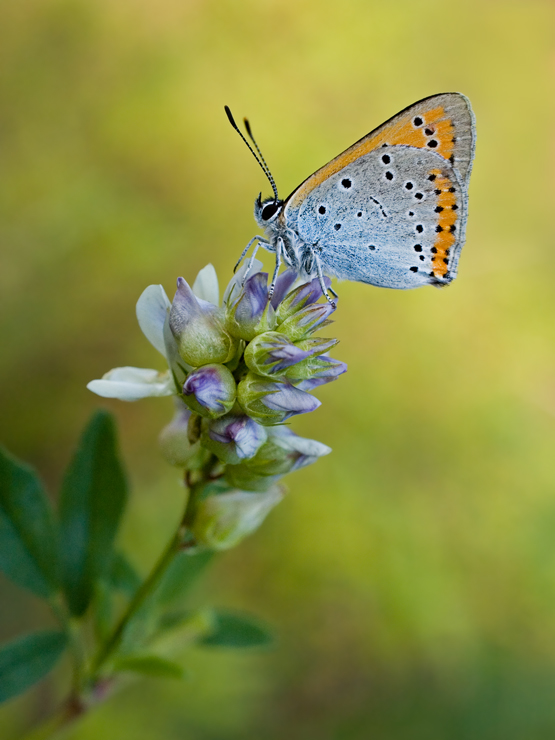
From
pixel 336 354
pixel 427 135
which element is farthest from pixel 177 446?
pixel 336 354

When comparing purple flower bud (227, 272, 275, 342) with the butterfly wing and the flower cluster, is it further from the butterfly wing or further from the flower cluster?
the butterfly wing

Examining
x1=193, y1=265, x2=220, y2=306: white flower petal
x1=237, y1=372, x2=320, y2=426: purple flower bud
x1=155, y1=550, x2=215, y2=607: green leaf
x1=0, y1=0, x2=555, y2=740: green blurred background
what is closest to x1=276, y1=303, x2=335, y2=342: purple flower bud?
x1=237, y1=372, x2=320, y2=426: purple flower bud

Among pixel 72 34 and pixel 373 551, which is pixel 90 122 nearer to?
pixel 72 34

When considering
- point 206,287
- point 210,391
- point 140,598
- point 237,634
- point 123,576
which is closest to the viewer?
point 210,391

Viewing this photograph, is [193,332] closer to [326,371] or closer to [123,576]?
[326,371]

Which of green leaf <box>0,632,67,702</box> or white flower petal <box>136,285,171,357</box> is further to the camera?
green leaf <box>0,632,67,702</box>

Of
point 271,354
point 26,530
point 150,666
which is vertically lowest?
point 150,666

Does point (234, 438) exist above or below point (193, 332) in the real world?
below

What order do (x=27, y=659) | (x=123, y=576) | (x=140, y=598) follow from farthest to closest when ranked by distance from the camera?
(x=123, y=576) → (x=27, y=659) → (x=140, y=598)
